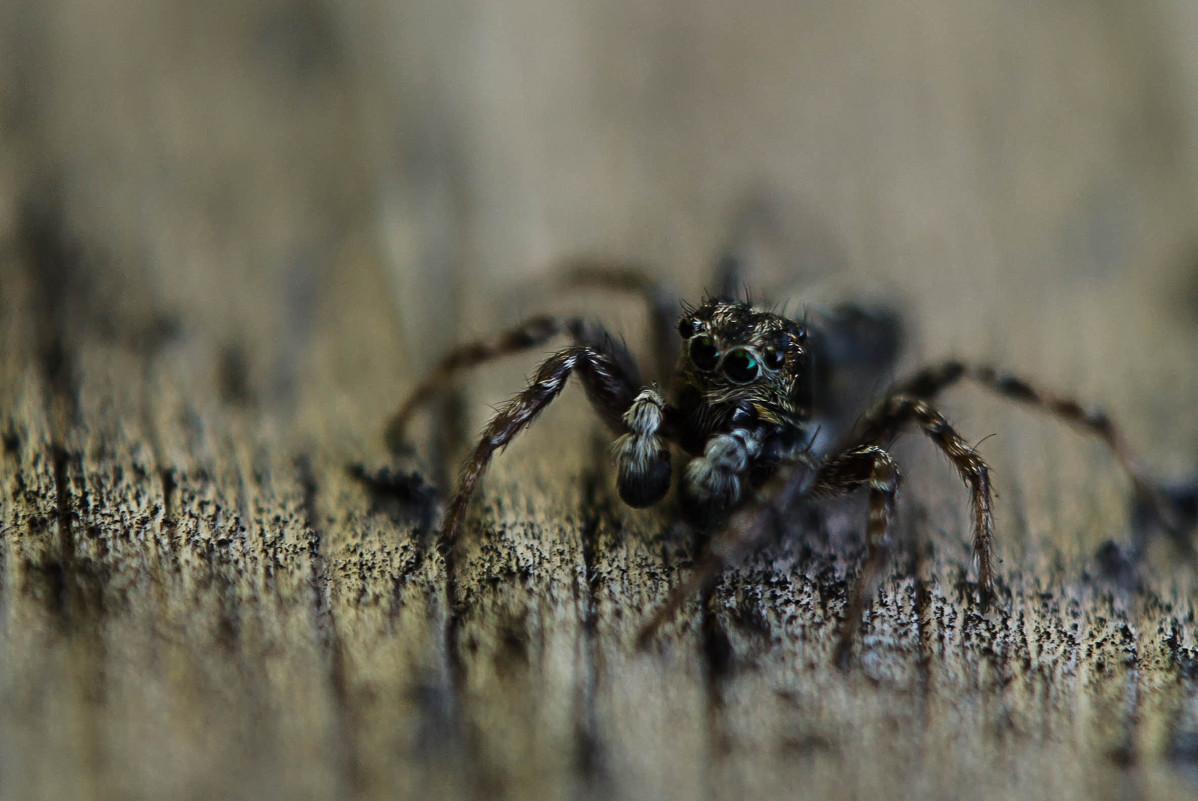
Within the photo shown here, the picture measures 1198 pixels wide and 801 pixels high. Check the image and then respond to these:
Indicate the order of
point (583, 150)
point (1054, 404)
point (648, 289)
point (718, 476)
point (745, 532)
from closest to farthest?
point (745, 532)
point (718, 476)
point (1054, 404)
point (648, 289)
point (583, 150)

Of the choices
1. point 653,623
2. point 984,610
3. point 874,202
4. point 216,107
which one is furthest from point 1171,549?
point 216,107

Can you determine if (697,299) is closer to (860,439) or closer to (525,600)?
(860,439)

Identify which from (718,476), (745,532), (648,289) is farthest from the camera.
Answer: (648,289)

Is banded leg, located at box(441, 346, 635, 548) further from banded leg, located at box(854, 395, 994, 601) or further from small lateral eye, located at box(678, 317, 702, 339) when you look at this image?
banded leg, located at box(854, 395, 994, 601)

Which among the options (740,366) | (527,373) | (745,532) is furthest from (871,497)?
(527,373)

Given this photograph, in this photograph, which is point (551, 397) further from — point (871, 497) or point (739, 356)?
point (871, 497)

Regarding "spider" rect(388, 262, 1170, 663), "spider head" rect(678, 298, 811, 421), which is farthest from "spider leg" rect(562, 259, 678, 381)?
"spider head" rect(678, 298, 811, 421)

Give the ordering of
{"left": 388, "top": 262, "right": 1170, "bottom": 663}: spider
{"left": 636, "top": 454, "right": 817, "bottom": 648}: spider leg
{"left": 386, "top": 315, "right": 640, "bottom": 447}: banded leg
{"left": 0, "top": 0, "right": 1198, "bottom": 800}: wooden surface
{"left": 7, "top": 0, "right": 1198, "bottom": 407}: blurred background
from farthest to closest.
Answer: {"left": 7, "top": 0, "right": 1198, "bottom": 407}: blurred background
{"left": 386, "top": 315, "right": 640, "bottom": 447}: banded leg
{"left": 388, "top": 262, "right": 1170, "bottom": 663}: spider
{"left": 636, "top": 454, "right": 817, "bottom": 648}: spider leg
{"left": 0, "top": 0, "right": 1198, "bottom": 800}: wooden surface
